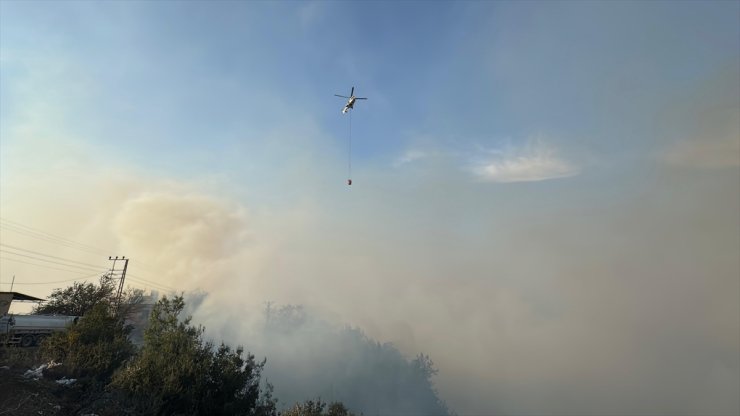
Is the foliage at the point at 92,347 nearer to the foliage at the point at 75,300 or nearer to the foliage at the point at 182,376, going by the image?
the foliage at the point at 182,376

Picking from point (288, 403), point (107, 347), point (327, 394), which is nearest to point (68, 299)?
point (107, 347)

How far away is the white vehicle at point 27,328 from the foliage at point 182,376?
1825 cm

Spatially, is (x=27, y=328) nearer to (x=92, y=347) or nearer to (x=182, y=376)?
(x=92, y=347)

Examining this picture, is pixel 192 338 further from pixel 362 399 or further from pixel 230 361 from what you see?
pixel 362 399

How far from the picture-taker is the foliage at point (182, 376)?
21.0 meters

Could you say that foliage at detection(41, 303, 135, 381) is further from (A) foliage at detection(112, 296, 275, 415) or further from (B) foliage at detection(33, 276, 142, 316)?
(B) foliage at detection(33, 276, 142, 316)

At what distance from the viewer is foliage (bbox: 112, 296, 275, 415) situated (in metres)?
21.0

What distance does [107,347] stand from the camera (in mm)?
26938

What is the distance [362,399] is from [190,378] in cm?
19697

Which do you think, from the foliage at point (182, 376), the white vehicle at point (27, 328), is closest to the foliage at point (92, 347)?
the foliage at point (182, 376)

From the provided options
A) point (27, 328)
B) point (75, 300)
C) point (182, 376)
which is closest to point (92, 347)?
point (182, 376)

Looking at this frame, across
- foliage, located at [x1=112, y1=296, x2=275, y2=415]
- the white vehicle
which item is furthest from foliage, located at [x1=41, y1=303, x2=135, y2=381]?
the white vehicle

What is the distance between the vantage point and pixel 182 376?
22297 millimetres

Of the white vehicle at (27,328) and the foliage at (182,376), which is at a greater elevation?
the white vehicle at (27,328)
